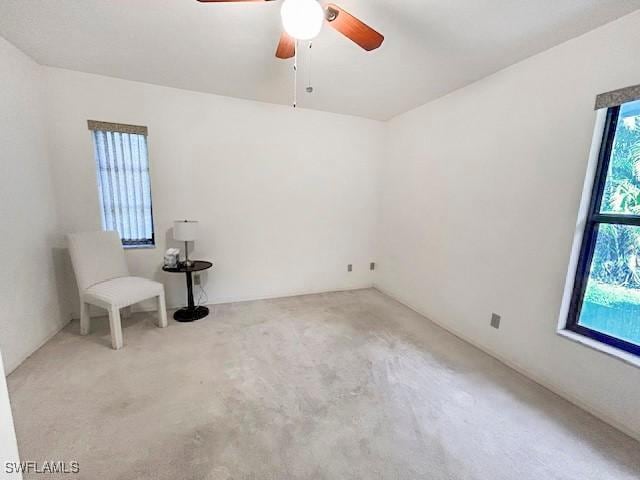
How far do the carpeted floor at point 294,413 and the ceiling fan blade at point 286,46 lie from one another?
2.27 meters

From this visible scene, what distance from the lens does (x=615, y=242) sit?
1.73 metres

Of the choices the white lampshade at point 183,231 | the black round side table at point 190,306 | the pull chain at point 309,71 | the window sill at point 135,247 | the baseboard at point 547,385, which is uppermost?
the pull chain at point 309,71

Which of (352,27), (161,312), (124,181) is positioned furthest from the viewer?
(124,181)

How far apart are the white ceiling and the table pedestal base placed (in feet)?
7.87

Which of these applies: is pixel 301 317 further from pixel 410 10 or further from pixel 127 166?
pixel 410 10

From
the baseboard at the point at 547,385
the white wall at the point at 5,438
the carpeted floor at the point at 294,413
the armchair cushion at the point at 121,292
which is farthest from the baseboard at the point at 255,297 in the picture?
the white wall at the point at 5,438

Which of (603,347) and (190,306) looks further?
(190,306)

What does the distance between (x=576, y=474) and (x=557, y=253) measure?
1.32 metres

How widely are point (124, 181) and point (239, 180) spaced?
1.17 metres

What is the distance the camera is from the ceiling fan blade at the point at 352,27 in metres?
1.34

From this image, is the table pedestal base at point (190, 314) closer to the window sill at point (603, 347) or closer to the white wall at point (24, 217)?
the white wall at point (24, 217)

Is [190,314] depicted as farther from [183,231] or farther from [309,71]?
[309,71]

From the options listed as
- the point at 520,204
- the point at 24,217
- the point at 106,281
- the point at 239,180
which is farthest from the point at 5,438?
the point at 520,204

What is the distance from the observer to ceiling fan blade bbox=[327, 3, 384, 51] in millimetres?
1345
